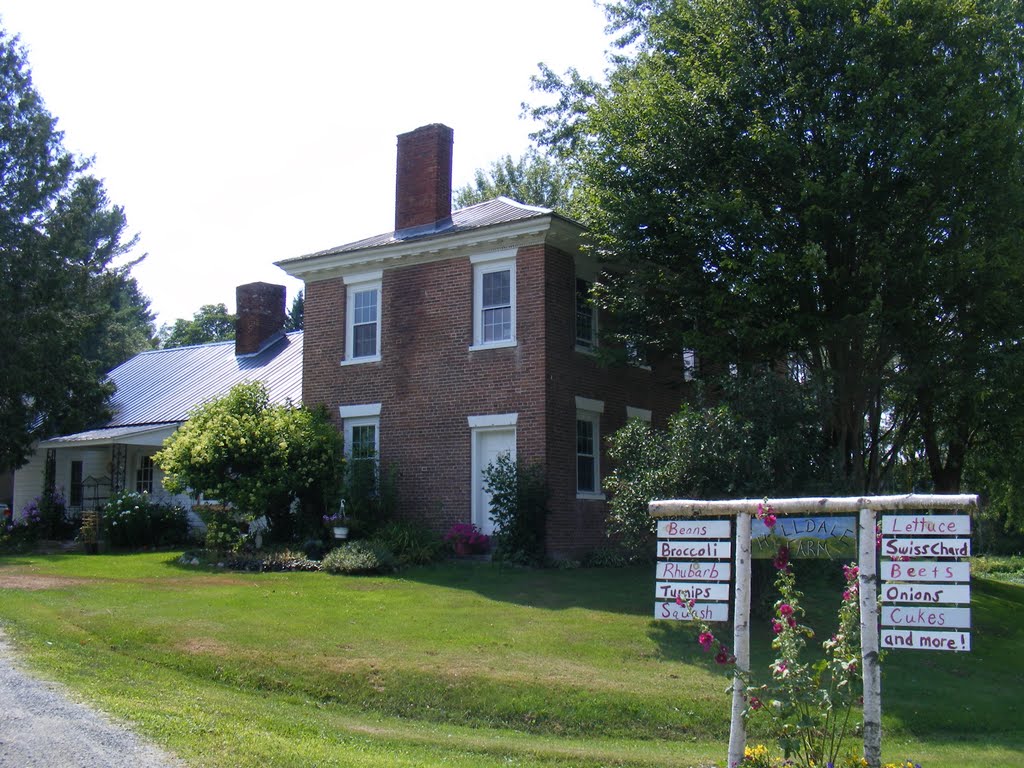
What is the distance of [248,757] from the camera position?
745 cm

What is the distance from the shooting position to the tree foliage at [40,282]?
88.2 feet

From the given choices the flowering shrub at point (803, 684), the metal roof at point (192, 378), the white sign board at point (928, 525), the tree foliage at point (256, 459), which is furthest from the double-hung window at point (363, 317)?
the white sign board at point (928, 525)

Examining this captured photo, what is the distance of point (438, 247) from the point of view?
20.2 meters

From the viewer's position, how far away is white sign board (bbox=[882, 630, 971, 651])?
6449 millimetres

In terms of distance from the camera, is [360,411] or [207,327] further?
[207,327]

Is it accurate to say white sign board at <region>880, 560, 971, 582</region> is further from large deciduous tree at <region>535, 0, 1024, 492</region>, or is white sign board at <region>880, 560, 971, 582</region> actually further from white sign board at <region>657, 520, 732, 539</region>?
large deciduous tree at <region>535, 0, 1024, 492</region>

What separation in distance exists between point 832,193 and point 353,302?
421 inches

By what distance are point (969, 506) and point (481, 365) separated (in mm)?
13400

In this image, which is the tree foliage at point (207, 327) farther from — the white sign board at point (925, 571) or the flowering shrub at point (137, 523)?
the white sign board at point (925, 571)

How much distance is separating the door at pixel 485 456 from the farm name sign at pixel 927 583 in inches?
506

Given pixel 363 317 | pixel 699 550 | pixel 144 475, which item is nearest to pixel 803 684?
pixel 699 550

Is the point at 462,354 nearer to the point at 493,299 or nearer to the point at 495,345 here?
the point at 495,345

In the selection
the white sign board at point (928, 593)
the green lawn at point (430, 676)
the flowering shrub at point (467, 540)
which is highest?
the white sign board at point (928, 593)

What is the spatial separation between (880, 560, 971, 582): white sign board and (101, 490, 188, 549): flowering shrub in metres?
19.5
